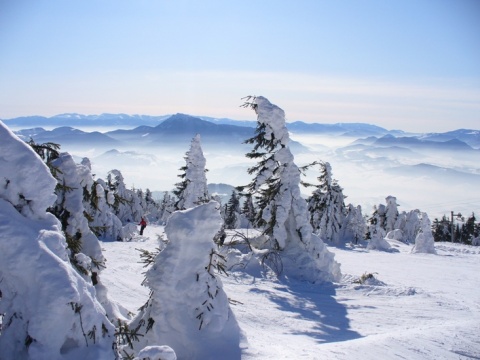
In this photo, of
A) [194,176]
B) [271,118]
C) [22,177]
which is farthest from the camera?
[194,176]

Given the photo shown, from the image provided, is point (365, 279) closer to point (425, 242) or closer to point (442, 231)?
point (425, 242)

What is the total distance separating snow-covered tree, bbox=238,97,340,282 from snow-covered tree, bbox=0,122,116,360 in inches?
589

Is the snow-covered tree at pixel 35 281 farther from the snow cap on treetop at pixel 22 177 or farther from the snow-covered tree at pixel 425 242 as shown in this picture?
the snow-covered tree at pixel 425 242

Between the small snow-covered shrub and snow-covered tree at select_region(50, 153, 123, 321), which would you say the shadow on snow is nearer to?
the small snow-covered shrub

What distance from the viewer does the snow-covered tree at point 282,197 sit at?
1966 centimetres

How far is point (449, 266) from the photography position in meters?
26.2

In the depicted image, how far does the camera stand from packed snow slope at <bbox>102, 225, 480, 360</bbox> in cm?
917

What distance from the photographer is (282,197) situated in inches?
787

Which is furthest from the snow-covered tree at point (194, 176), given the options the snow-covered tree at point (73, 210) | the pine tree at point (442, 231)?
the pine tree at point (442, 231)

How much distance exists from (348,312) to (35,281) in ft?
38.9

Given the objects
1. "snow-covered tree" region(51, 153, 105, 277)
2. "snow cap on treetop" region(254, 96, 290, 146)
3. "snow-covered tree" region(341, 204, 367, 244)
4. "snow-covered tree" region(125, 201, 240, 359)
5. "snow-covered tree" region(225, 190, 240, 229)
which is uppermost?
"snow cap on treetop" region(254, 96, 290, 146)

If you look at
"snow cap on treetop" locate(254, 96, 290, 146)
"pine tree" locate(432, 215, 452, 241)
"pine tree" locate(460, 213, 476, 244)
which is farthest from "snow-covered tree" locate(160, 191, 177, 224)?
"pine tree" locate(460, 213, 476, 244)

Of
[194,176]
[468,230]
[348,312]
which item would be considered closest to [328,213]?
[194,176]

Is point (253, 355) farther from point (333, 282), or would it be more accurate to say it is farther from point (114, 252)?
point (114, 252)
